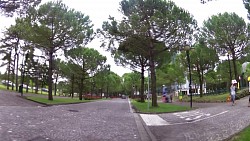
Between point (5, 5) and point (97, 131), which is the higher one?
point (5, 5)

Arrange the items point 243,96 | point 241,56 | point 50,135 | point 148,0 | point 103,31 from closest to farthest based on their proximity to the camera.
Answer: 1. point 50,135
2. point 148,0
3. point 103,31
4. point 243,96
5. point 241,56

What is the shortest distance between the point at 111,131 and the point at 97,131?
56 cm

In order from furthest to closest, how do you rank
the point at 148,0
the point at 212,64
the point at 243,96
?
the point at 212,64 < the point at 243,96 < the point at 148,0

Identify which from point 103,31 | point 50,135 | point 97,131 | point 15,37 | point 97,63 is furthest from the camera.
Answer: point 97,63

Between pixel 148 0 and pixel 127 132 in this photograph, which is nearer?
pixel 127 132

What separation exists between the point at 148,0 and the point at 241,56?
74.2 feet

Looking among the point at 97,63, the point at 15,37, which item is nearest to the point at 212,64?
the point at 97,63

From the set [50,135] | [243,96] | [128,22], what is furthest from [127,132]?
[243,96]

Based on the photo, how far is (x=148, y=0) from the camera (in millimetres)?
→ 26562

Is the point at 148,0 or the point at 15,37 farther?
the point at 15,37

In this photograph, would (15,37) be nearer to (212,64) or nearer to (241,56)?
(212,64)

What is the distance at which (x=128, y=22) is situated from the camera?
90.0 ft

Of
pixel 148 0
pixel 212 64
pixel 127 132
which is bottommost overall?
pixel 127 132

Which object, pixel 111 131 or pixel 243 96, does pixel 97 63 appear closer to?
pixel 243 96
